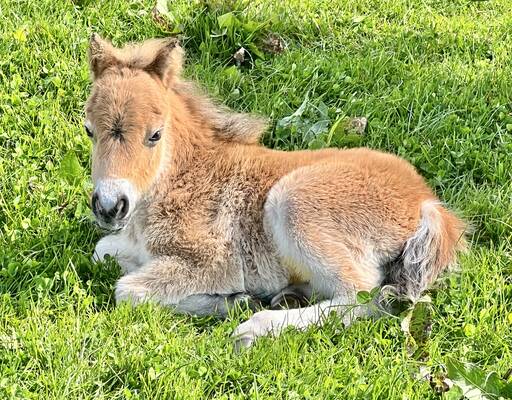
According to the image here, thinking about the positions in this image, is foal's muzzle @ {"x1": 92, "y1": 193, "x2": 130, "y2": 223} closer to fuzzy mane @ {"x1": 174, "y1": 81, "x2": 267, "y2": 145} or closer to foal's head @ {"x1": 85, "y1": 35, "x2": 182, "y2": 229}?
foal's head @ {"x1": 85, "y1": 35, "x2": 182, "y2": 229}

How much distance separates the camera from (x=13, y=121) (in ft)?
19.3

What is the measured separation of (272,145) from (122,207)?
1966 mm

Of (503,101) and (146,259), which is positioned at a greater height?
(503,101)

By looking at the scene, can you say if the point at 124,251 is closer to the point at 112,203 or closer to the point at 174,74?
the point at 112,203

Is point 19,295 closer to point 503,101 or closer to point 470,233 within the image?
point 470,233

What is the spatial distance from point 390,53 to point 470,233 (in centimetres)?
238

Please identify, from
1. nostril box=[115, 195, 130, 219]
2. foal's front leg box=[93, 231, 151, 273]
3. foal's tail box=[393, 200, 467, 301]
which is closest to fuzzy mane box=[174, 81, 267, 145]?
foal's front leg box=[93, 231, 151, 273]

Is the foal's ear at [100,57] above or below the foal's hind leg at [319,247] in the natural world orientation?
above

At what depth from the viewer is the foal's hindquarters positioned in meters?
4.58

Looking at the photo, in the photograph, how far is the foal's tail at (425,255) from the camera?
4605 millimetres

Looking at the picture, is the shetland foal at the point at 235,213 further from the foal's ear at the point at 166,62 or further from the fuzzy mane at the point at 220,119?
the fuzzy mane at the point at 220,119

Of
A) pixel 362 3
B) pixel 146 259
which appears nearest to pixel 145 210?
pixel 146 259

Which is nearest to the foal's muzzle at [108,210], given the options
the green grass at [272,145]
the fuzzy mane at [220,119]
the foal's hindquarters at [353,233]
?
the green grass at [272,145]

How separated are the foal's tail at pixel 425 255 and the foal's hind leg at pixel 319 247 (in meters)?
0.17
